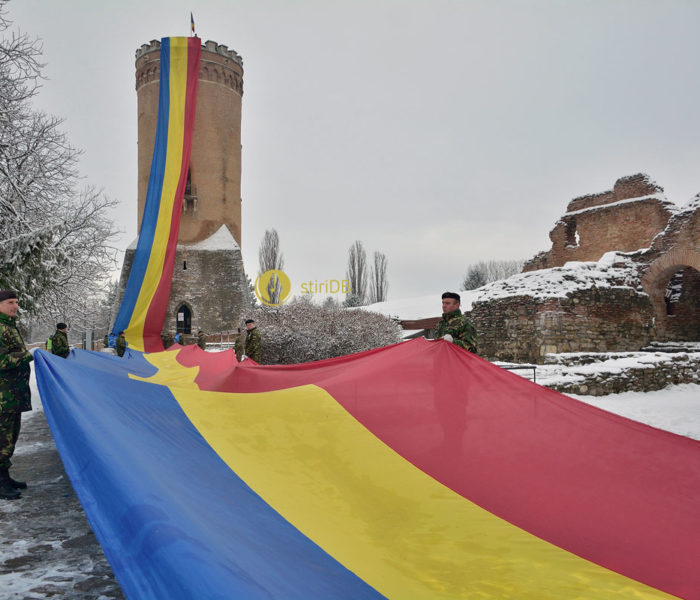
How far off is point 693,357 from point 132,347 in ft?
45.0

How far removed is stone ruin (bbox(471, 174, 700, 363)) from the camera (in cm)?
1505

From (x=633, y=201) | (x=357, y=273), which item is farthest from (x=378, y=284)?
(x=633, y=201)

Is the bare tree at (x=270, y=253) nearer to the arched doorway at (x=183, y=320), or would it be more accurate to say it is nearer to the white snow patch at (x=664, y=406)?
the arched doorway at (x=183, y=320)

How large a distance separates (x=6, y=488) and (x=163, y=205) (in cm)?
1031

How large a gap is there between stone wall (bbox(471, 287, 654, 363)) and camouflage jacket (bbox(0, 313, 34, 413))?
1308cm

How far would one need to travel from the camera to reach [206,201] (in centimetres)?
2995

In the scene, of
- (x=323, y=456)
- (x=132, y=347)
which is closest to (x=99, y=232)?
(x=132, y=347)

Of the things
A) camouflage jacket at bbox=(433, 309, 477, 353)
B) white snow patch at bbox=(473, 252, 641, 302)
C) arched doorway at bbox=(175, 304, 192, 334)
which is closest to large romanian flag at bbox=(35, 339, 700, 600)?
camouflage jacket at bbox=(433, 309, 477, 353)

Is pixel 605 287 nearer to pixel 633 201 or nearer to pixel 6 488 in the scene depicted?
pixel 633 201

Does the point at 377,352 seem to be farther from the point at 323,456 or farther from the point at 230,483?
the point at 230,483

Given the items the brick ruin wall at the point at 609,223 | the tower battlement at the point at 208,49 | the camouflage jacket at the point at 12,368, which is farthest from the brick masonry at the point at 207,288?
the camouflage jacket at the point at 12,368

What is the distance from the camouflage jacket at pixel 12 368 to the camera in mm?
4480

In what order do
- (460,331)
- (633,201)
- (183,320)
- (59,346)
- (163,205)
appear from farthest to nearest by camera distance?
(183,320) → (633,201) → (163,205) → (59,346) → (460,331)

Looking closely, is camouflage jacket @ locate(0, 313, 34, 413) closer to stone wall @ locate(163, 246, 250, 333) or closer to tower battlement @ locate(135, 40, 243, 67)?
stone wall @ locate(163, 246, 250, 333)
